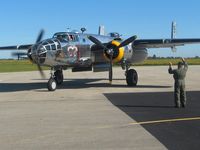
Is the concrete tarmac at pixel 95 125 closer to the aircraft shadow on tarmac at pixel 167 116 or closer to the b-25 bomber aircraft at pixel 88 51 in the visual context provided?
the aircraft shadow on tarmac at pixel 167 116

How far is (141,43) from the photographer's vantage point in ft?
88.1

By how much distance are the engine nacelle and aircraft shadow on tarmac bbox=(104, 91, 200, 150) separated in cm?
776

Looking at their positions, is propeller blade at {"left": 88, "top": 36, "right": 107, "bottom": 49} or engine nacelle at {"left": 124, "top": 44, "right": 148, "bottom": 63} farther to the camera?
engine nacelle at {"left": 124, "top": 44, "right": 148, "bottom": 63}

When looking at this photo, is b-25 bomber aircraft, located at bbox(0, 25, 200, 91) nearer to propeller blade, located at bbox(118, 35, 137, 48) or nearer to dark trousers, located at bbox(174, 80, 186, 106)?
propeller blade, located at bbox(118, 35, 137, 48)

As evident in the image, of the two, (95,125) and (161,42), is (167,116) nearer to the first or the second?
(95,125)

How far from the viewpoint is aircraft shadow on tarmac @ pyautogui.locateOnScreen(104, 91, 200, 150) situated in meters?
8.99

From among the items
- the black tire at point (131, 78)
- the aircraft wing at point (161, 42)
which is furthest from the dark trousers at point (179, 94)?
the black tire at point (131, 78)

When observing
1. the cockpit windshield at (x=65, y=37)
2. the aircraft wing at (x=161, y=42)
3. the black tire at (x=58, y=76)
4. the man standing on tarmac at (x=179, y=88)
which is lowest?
the black tire at (x=58, y=76)

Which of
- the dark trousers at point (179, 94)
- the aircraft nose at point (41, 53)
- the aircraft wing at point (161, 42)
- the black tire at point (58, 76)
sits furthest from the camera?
the black tire at point (58, 76)

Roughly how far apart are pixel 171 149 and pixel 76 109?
23.7 feet

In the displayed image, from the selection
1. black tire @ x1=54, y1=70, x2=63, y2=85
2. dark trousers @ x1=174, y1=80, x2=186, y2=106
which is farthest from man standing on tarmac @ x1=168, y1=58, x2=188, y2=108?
black tire @ x1=54, y1=70, x2=63, y2=85

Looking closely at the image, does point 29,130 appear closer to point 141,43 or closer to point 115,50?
point 115,50

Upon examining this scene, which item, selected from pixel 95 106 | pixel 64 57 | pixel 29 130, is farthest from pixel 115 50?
pixel 29 130

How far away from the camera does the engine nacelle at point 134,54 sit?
26203 millimetres
